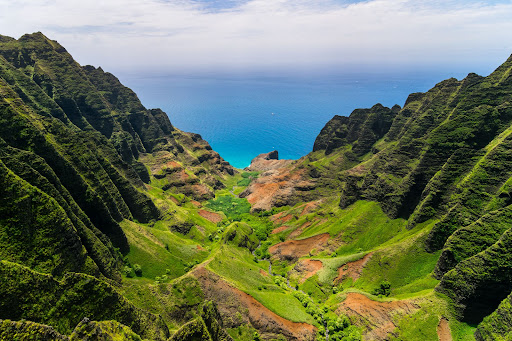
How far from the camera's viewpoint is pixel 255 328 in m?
70.6

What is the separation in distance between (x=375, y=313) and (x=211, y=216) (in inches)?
4179

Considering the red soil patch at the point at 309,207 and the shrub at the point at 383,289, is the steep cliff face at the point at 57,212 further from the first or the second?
the red soil patch at the point at 309,207

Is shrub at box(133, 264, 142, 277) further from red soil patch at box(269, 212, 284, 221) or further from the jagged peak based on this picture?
the jagged peak

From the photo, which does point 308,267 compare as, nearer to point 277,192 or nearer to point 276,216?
point 276,216

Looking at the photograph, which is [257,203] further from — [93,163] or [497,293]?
[497,293]

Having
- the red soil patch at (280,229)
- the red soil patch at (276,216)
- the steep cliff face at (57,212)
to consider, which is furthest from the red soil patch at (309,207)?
the steep cliff face at (57,212)

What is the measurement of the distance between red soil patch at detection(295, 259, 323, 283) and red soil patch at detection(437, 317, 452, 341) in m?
44.1

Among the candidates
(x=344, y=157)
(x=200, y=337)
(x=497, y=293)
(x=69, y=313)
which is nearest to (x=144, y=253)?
(x=69, y=313)

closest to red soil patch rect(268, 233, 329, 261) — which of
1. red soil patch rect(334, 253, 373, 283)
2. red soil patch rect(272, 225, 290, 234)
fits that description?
red soil patch rect(272, 225, 290, 234)

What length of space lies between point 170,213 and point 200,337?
329ft

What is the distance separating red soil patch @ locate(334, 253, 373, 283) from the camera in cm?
9467

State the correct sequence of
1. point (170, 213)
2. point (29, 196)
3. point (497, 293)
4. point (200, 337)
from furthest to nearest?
point (170, 213), point (497, 293), point (29, 196), point (200, 337)

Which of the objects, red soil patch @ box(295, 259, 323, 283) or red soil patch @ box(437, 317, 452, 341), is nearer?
red soil patch @ box(437, 317, 452, 341)

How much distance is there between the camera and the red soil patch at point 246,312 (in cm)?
7031
